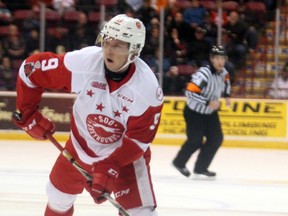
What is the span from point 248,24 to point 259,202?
16.3 ft

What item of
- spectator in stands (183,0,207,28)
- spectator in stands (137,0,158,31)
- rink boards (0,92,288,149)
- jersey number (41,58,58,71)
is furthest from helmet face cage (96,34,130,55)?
spectator in stands (183,0,207,28)

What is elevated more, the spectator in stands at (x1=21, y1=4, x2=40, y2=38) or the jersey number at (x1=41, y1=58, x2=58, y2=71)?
the jersey number at (x1=41, y1=58, x2=58, y2=71)

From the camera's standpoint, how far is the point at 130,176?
4.46 m

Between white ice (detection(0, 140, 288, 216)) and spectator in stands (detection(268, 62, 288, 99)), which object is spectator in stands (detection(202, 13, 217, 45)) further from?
white ice (detection(0, 140, 288, 216))

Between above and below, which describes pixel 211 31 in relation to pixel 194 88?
below

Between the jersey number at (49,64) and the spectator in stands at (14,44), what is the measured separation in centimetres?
710

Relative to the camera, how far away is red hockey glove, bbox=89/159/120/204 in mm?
4172

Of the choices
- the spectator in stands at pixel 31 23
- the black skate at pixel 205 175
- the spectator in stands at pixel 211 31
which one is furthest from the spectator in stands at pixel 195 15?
the black skate at pixel 205 175

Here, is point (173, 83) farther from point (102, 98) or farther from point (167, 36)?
point (102, 98)

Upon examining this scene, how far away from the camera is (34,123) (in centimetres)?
459

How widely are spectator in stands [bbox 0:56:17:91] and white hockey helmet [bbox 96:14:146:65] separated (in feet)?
23.8

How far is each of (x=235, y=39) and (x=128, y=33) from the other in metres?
7.54

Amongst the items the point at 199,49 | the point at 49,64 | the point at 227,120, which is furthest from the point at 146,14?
the point at 49,64

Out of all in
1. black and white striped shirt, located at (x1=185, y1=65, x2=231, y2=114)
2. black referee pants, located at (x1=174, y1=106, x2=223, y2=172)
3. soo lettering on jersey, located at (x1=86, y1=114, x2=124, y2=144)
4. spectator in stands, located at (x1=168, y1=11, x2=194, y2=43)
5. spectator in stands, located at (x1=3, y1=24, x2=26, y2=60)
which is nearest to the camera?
soo lettering on jersey, located at (x1=86, y1=114, x2=124, y2=144)
